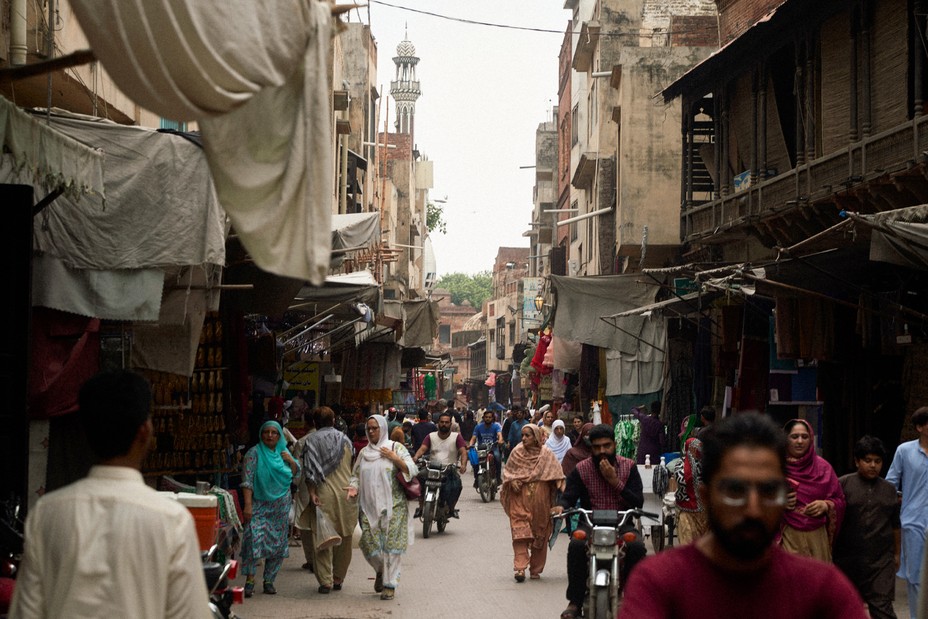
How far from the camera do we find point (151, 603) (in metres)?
3.71

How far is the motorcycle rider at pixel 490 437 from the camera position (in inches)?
1037

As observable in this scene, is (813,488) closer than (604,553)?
Yes

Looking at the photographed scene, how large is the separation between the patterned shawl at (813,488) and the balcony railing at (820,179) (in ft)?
13.5

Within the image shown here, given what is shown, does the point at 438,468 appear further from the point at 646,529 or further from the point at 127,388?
the point at 127,388

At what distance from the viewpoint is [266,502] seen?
1235cm

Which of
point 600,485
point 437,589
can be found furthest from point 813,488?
point 437,589

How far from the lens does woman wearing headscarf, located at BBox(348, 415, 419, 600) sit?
41.3 ft

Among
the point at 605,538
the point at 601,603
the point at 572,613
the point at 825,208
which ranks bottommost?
the point at 572,613

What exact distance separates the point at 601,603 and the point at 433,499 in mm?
9554

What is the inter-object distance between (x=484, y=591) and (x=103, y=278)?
5.53 metres

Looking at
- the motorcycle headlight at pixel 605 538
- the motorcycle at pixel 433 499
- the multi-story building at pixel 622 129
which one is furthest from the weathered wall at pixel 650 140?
the motorcycle headlight at pixel 605 538

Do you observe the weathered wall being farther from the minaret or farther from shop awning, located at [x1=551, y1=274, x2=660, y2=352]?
the minaret

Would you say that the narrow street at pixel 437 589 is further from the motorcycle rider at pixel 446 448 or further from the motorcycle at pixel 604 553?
the motorcycle rider at pixel 446 448

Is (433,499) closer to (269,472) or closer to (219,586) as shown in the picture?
(269,472)
